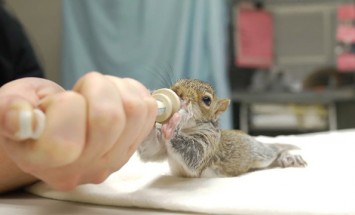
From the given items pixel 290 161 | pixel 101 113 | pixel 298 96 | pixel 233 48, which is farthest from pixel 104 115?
pixel 233 48

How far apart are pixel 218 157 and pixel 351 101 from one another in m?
2.02

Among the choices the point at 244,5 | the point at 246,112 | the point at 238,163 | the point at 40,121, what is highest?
the point at 244,5

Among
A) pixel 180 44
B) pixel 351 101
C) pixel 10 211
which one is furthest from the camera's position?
pixel 351 101

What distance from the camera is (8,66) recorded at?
1.58m

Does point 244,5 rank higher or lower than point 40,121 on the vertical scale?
higher

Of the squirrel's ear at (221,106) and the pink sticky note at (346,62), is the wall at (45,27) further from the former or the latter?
the squirrel's ear at (221,106)

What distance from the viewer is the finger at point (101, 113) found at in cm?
38

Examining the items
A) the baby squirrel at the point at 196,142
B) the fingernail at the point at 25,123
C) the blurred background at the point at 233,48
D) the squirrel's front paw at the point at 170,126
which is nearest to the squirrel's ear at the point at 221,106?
the baby squirrel at the point at 196,142

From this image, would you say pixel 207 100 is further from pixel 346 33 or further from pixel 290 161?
pixel 346 33

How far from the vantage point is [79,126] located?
0.37 meters

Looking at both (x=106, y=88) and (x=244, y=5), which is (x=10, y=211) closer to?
(x=106, y=88)

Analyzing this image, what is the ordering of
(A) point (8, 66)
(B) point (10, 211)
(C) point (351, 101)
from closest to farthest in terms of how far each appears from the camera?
1. (B) point (10, 211)
2. (A) point (8, 66)
3. (C) point (351, 101)

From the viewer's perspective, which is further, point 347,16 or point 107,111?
point 347,16

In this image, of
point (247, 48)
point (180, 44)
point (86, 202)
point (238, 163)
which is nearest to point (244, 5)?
point (247, 48)
